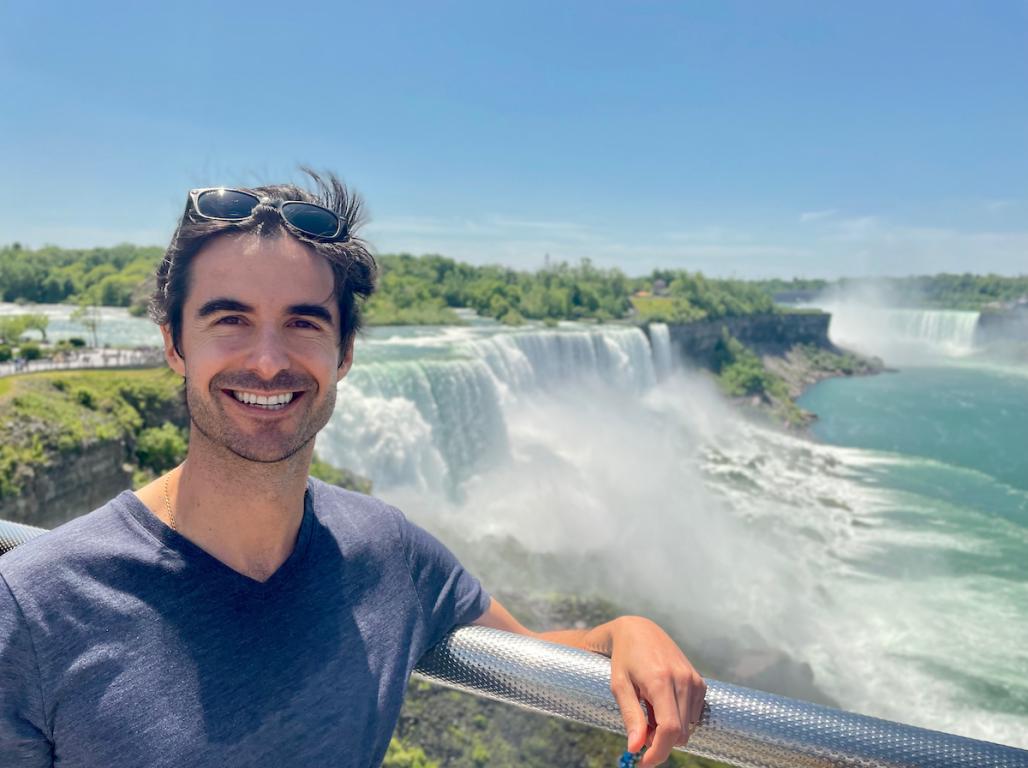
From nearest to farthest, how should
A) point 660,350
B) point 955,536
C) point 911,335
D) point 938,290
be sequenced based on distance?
point 955,536 < point 660,350 < point 911,335 < point 938,290

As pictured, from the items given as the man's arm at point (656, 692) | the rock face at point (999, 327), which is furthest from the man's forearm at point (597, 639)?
the rock face at point (999, 327)

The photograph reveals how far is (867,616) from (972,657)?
1892mm

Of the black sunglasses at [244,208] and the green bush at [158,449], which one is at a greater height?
the black sunglasses at [244,208]

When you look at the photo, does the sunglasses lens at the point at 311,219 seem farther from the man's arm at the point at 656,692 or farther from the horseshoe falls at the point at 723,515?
the horseshoe falls at the point at 723,515

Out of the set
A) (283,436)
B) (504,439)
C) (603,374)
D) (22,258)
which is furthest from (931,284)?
(283,436)

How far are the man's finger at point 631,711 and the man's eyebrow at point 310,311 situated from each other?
92 cm

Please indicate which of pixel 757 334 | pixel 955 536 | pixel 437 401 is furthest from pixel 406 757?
pixel 757 334

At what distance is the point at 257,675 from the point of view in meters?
1.24

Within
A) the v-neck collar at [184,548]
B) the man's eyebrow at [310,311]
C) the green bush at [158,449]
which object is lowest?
the green bush at [158,449]

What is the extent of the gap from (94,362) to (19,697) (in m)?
20.4

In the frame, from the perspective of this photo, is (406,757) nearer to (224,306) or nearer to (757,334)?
(224,306)

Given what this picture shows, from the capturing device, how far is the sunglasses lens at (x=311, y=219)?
1.48m

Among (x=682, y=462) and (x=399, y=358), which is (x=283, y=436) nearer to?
(x=399, y=358)

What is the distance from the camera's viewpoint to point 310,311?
4.78 ft
